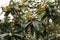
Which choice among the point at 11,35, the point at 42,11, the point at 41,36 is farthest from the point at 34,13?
the point at 11,35

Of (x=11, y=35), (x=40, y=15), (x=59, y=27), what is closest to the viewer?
(x=11, y=35)

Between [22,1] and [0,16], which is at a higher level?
[22,1]

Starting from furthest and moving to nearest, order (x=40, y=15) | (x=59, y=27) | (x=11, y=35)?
(x=59, y=27) → (x=40, y=15) → (x=11, y=35)

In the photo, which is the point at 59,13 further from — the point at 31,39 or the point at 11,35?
the point at 11,35

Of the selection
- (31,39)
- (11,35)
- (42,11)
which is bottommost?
(31,39)

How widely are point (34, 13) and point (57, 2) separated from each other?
1.21ft

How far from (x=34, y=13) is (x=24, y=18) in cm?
14

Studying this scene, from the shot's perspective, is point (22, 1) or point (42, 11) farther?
point (22, 1)

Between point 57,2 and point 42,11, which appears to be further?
point 57,2

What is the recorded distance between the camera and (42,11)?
8.07 ft

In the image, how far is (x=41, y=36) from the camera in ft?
8.29

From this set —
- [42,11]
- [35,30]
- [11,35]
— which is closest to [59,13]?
[42,11]

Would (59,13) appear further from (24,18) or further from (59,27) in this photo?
(24,18)

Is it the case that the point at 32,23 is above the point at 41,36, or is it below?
above
